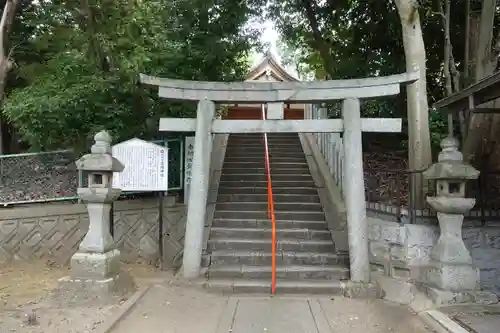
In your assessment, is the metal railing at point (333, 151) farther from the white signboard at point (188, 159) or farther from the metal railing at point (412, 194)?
the white signboard at point (188, 159)

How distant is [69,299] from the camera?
612cm

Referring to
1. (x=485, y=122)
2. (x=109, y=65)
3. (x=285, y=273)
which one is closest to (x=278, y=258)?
(x=285, y=273)

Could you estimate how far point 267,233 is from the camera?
8.15 m

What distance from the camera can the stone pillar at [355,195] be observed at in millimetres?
6836

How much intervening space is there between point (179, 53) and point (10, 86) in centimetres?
648

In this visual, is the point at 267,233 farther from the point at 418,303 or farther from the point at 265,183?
the point at 418,303

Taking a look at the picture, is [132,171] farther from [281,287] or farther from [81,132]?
[281,287]

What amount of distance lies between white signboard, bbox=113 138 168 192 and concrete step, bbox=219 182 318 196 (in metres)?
2.17

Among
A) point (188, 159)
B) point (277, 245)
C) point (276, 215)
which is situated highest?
point (188, 159)

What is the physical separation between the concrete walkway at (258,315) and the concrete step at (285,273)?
561 mm

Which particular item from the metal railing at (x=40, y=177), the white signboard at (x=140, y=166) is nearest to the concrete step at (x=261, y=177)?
the metal railing at (x=40, y=177)

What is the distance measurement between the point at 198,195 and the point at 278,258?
1782 millimetres

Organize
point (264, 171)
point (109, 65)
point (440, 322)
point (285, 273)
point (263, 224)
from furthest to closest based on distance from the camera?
1. point (264, 171)
2. point (109, 65)
3. point (263, 224)
4. point (285, 273)
5. point (440, 322)

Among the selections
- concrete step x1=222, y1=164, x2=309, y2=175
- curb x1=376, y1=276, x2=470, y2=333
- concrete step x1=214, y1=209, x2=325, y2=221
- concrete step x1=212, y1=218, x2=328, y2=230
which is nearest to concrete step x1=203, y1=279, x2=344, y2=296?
curb x1=376, y1=276, x2=470, y2=333
